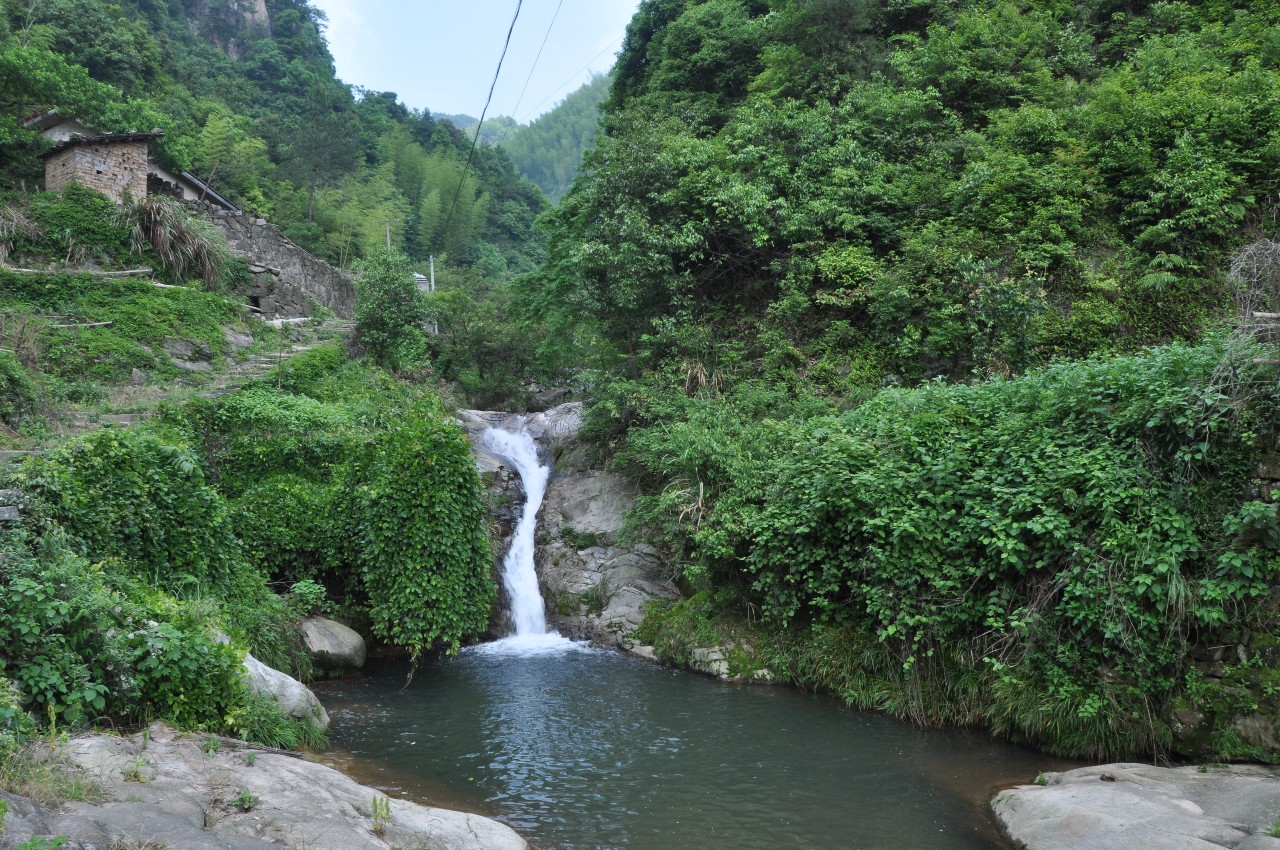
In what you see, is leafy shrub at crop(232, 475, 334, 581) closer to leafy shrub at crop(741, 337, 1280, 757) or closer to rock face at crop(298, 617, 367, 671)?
rock face at crop(298, 617, 367, 671)

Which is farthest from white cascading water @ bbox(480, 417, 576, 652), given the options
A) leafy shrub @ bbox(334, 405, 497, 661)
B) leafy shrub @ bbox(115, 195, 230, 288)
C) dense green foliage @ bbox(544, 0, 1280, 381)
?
leafy shrub @ bbox(115, 195, 230, 288)

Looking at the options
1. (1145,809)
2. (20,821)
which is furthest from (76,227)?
(1145,809)

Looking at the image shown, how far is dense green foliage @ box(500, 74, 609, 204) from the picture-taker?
83.3m

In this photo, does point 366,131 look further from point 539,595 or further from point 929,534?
point 929,534

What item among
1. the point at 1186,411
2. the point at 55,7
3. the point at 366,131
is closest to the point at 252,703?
the point at 1186,411

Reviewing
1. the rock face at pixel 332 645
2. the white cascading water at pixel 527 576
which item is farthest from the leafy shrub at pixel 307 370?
the rock face at pixel 332 645

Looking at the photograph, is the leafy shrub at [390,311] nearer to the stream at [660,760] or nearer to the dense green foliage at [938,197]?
the dense green foliage at [938,197]

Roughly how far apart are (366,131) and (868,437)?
51.8m

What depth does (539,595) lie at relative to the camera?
45.4 feet

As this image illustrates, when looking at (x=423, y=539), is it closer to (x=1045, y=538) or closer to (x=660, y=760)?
(x=660, y=760)

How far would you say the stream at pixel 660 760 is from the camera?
6699mm

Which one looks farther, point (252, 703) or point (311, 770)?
point (252, 703)

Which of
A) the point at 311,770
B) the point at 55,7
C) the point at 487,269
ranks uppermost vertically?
the point at 55,7

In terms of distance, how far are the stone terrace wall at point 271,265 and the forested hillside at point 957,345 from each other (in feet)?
29.6
